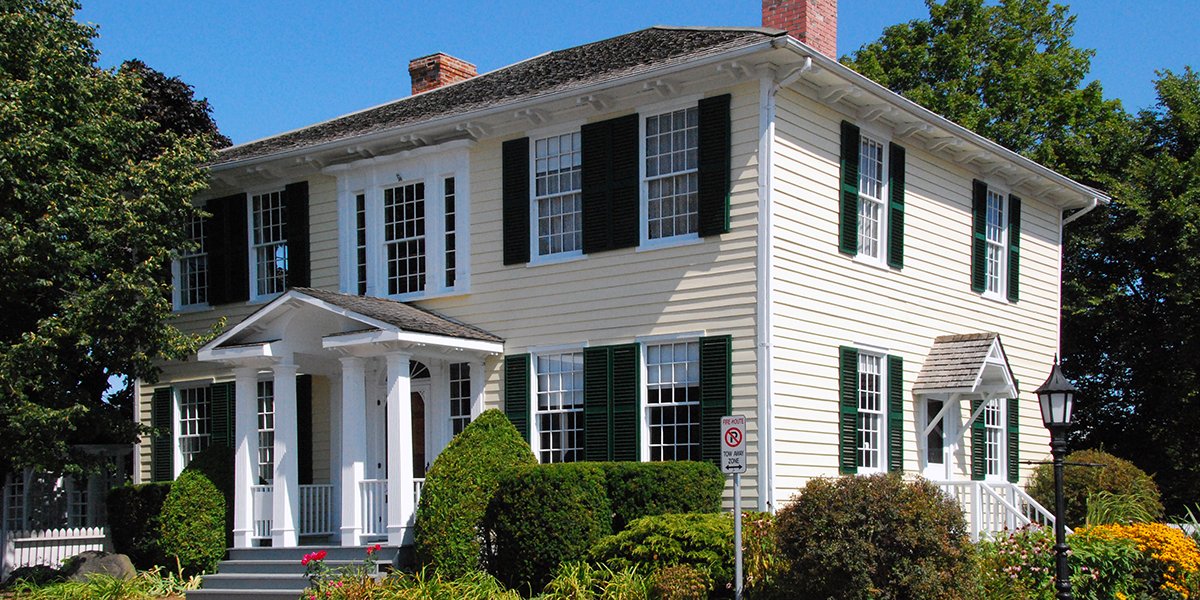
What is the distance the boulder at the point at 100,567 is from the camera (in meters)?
19.4

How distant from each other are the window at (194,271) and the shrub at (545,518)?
8.85 metres

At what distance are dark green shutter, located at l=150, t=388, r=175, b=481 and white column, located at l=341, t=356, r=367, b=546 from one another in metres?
5.27

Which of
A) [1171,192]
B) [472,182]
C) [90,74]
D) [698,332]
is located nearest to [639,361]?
[698,332]

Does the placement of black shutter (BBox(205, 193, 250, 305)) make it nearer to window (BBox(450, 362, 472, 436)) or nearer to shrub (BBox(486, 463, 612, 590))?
window (BBox(450, 362, 472, 436))

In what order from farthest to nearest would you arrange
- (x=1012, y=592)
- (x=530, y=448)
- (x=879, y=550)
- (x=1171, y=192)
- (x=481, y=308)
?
1. (x=1171, y=192)
2. (x=481, y=308)
3. (x=530, y=448)
4. (x=1012, y=592)
5. (x=879, y=550)

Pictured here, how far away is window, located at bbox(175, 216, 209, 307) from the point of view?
22547 mm

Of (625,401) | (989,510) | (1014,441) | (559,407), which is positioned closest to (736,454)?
(625,401)

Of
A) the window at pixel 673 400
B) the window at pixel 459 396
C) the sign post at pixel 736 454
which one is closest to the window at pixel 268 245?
the window at pixel 459 396

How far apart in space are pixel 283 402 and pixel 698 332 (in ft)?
20.0

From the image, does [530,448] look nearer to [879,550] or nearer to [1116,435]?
[879,550]

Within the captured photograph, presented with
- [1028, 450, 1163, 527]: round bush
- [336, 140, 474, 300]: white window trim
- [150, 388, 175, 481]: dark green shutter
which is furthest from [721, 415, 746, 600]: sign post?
[150, 388, 175, 481]: dark green shutter

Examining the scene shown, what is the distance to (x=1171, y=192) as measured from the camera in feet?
86.4

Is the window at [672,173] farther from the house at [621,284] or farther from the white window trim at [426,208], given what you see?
the white window trim at [426,208]

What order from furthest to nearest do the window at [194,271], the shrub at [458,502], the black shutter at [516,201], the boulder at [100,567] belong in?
the window at [194,271]
the boulder at [100,567]
the black shutter at [516,201]
the shrub at [458,502]
